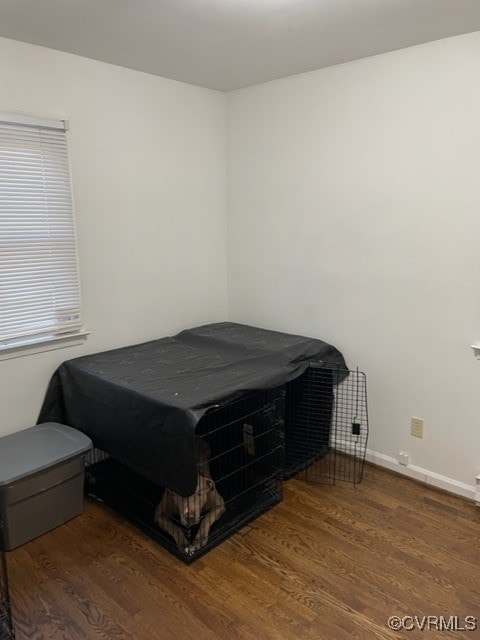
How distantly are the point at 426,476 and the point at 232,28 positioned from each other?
2.56 m

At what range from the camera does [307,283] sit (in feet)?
10.2

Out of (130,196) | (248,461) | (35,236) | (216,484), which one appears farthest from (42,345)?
(248,461)

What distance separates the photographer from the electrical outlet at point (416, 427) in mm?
2713

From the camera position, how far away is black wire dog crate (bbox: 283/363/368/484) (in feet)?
9.49

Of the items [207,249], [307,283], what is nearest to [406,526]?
[307,283]

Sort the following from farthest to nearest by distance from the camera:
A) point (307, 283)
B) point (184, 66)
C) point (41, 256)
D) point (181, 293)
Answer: point (181, 293)
point (307, 283)
point (184, 66)
point (41, 256)

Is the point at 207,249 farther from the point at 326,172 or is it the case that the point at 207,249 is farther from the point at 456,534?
the point at 456,534

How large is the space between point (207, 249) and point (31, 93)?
1474mm

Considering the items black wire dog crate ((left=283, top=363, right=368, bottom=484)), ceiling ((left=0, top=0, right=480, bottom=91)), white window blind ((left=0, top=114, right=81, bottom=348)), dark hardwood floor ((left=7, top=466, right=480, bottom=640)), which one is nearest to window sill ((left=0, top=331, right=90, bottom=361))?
white window blind ((left=0, top=114, right=81, bottom=348))

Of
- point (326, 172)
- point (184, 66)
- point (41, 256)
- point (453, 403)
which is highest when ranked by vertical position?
point (184, 66)

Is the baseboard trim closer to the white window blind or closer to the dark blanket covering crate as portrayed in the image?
the dark blanket covering crate

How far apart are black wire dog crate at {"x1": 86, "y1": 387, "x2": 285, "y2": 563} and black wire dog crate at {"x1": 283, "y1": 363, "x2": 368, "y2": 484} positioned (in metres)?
0.28

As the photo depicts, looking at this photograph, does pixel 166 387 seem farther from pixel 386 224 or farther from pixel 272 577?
pixel 386 224

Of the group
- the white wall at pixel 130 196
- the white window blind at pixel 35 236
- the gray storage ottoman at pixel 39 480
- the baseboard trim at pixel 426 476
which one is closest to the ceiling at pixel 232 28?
the white wall at pixel 130 196
